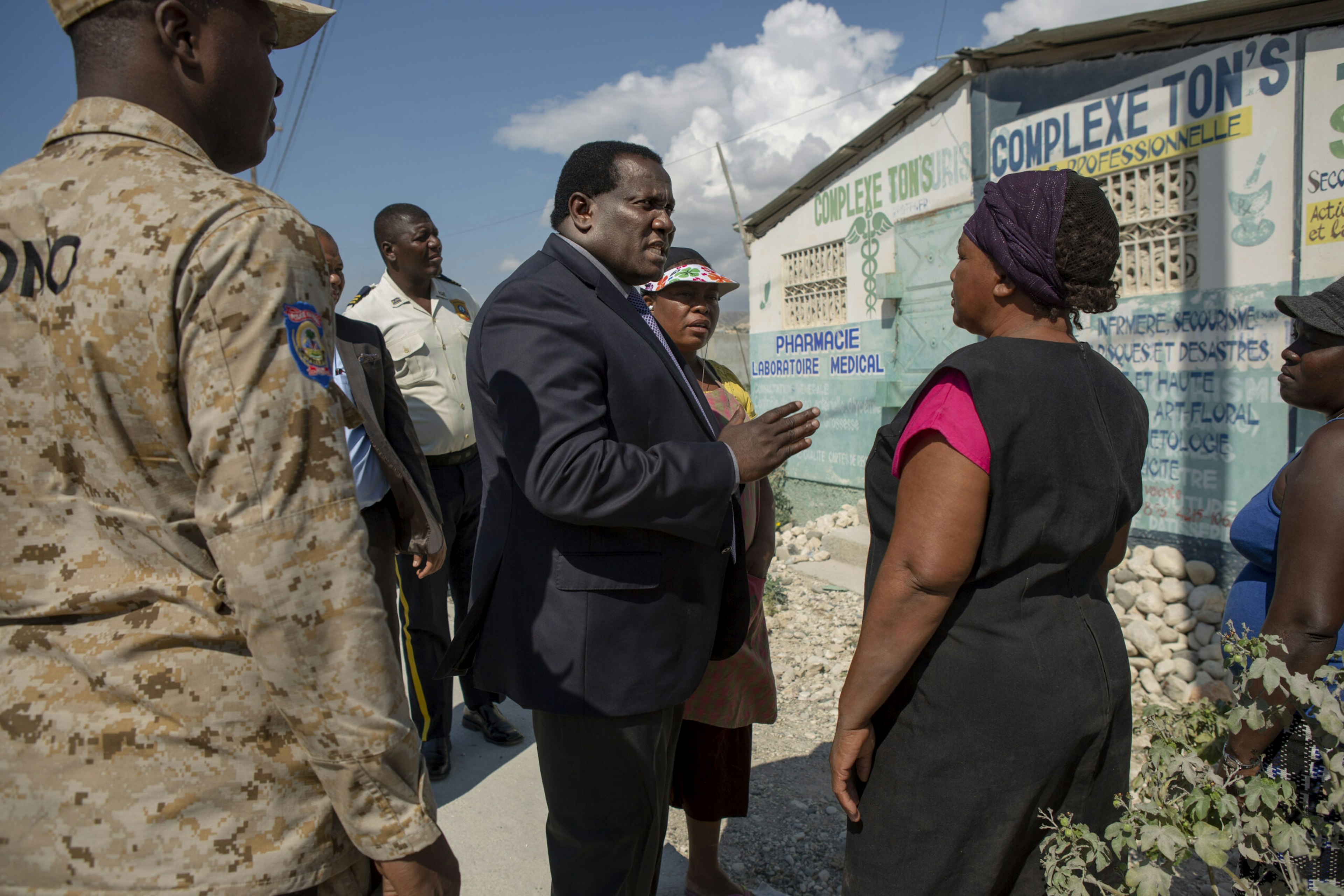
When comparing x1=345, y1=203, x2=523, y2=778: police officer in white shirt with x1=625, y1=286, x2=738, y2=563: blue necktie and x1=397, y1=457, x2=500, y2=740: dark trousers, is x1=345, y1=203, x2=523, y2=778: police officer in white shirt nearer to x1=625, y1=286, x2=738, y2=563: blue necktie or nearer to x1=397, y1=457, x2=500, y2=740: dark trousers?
x1=397, y1=457, x2=500, y2=740: dark trousers

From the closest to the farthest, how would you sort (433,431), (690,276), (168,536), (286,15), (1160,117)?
(168,536), (286,15), (690,276), (433,431), (1160,117)

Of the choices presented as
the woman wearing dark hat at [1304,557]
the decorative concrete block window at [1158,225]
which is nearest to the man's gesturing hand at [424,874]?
the woman wearing dark hat at [1304,557]

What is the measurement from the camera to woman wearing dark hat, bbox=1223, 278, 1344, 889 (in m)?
1.74

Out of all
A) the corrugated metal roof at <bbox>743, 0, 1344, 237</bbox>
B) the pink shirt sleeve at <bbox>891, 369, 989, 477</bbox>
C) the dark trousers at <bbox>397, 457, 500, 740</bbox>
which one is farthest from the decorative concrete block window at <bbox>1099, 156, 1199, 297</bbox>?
the dark trousers at <bbox>397, 457, 500, 740</bbox>

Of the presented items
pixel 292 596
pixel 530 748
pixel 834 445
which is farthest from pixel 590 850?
pixel 834 445

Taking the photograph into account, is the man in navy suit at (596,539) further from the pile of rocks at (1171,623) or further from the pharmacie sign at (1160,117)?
the pile of rocks at (1171,623)

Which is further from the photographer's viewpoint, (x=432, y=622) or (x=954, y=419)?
(x=432, y=622)

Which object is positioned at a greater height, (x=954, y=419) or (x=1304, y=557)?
(x=954, y=419)

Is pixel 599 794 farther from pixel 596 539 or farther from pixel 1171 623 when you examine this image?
pixel 1171 623

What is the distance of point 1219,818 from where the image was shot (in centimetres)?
150

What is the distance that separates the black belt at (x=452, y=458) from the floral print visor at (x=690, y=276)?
1.15m

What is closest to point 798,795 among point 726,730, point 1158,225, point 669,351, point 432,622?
point 726,730

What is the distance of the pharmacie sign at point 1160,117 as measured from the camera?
409 centimetres

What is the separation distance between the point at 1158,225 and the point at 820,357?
3.60 meters
